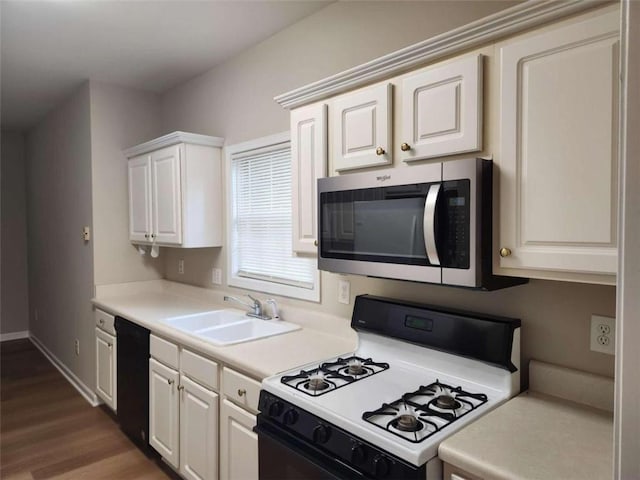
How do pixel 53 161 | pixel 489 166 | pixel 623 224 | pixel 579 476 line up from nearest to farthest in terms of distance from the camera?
pixel 623 224 → pixel 579 476 → pixel 489 166 → pixel 53 161

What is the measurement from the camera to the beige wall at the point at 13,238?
5.39m

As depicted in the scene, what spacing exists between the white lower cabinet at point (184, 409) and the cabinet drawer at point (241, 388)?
0.09 metres

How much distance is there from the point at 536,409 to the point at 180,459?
71.8 inches

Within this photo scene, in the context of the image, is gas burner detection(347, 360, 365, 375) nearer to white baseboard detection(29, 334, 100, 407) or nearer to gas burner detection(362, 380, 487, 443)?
gas burner detection(362, 380, 487, 443)

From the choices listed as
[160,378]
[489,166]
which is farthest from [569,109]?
[160,378]

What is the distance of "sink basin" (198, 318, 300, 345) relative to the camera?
2410mm

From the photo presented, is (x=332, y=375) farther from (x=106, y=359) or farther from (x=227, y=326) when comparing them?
(x=106, y=359)

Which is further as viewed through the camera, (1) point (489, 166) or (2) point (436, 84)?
(2) point (436, 84)

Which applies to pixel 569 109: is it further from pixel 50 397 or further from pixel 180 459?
pixel 50 397

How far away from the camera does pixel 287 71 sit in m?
2.56

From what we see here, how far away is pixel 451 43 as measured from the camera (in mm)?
1393

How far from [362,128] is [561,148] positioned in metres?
0.73

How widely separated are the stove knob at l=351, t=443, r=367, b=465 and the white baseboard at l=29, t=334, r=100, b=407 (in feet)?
9.90

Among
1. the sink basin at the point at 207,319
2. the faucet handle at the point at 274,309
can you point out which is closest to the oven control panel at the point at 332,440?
the faucet handle at the point at 274,309
